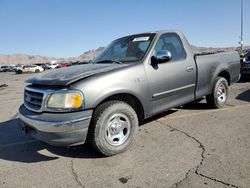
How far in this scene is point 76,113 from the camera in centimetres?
386

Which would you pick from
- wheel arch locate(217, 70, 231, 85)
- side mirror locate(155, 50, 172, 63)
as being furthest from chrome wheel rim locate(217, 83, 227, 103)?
side mirror locate(155, 50, 172, 63)

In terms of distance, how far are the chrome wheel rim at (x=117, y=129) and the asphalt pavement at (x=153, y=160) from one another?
0.23 m

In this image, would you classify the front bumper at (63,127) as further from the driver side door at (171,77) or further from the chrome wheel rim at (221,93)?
the chrome wheel rim at (221,93)

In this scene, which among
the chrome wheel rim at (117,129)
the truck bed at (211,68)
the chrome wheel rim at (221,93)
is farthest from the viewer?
the chrome wheel rim at (221,93)

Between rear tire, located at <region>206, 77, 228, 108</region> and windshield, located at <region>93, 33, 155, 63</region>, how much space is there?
86.7 inches

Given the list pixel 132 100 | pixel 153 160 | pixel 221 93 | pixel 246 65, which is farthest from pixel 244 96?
pixel 153 160

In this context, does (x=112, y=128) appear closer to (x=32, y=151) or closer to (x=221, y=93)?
(x=32, y=151)

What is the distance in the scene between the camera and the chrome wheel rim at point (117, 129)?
4254mm

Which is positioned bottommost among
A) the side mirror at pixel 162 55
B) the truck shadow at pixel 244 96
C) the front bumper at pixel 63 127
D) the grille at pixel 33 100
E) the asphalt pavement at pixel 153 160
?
the truck shadow at pixel 244 96

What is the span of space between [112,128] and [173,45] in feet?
7.64

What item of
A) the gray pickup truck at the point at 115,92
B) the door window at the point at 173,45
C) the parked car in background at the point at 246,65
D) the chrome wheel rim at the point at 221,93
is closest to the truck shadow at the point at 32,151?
the gray pickup truck at the point at 115,92

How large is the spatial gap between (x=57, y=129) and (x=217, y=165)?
7.08ft

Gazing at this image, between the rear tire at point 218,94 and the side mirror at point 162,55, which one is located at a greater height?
the side mirror at point 162,55

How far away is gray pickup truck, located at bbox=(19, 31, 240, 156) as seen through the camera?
12.7ft
